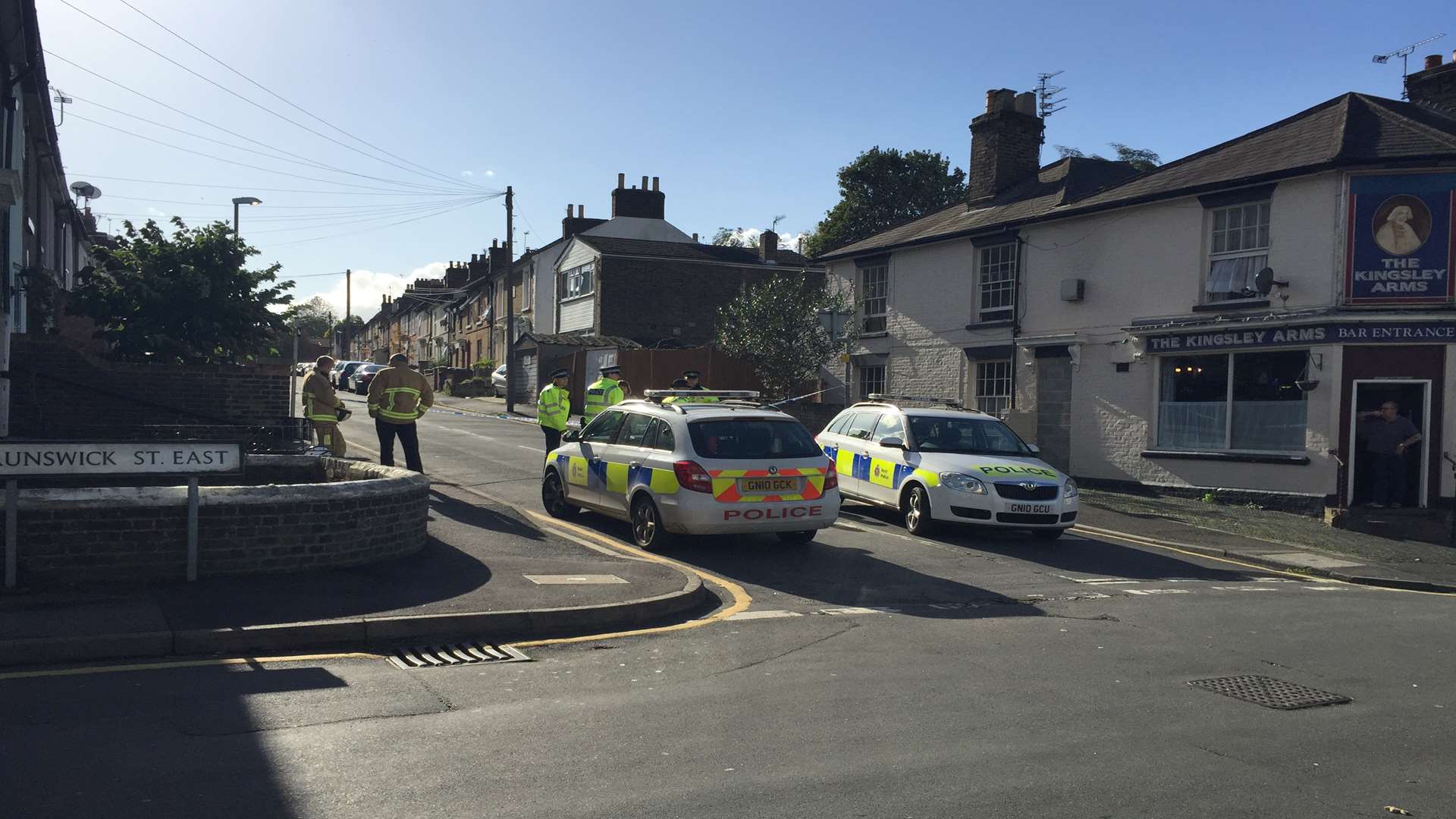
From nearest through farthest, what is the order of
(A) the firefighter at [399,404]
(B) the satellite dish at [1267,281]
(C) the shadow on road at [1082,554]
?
(C) the shadow on road at [1082,554] → (A) the firefighter at [399,404] → (B) the satellite dish at [1267,281]

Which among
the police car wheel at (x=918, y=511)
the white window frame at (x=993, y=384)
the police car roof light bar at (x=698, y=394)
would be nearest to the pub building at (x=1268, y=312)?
the white window frame at (x=993, y=384)

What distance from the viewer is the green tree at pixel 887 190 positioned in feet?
174

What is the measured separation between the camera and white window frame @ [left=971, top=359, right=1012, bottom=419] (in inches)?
884

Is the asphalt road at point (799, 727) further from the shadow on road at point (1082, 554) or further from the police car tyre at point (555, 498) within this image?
the police car tyre at point (555, 498)

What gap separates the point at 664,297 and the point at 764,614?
37.1 meters

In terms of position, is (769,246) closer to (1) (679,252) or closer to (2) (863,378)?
(1) (679,252)

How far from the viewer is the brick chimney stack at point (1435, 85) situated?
64.8 ft

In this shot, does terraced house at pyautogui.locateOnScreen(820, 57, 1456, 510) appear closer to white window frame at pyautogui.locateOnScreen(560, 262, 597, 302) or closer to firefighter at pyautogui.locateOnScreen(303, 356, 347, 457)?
firefighter at pyautogui.locateOnScreen(303, 356, 347, 457)

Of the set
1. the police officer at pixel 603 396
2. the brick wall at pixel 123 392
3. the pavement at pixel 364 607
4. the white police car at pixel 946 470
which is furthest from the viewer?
the police officer at pixel 603 396

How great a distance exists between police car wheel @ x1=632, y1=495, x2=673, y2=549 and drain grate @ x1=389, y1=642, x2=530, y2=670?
12.3ft

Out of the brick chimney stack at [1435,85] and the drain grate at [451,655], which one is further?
the brick chimney stack at [1435,85]

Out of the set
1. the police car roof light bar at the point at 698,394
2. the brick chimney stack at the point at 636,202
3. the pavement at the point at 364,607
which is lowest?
the pavement at the point at 364,607

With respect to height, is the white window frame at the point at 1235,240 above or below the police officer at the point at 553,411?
above

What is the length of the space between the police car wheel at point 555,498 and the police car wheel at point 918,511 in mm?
3994
